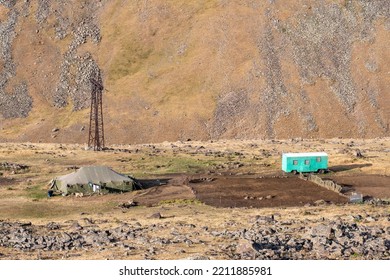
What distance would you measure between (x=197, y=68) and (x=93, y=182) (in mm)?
59868

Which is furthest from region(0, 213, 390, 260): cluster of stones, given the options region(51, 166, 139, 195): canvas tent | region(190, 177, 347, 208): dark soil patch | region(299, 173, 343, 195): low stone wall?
region(299, 173, 343, 195): low stone wall

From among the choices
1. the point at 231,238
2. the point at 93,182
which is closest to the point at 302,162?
the point at 93,182

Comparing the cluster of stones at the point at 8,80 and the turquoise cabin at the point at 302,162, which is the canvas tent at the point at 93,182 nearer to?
the turquoise cabin at the point at 302,162

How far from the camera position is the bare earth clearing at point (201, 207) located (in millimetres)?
32625

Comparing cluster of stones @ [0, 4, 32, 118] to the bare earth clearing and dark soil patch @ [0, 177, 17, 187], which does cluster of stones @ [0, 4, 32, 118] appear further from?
dark soil patch @ [0, 177, 17, 187]

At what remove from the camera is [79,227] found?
131 feet

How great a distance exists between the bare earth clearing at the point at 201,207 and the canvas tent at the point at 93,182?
1285 millimetres

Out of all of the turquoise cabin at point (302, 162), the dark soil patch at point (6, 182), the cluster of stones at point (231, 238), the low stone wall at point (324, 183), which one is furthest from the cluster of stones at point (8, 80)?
the cluster of stones at point (231, 238)

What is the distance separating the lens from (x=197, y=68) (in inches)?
4505

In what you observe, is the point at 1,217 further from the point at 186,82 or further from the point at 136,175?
the point at 186,82

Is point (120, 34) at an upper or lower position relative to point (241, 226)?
upper

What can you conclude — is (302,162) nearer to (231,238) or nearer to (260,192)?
(260,192)

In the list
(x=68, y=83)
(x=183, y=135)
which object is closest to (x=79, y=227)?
(x=183, y=135)
